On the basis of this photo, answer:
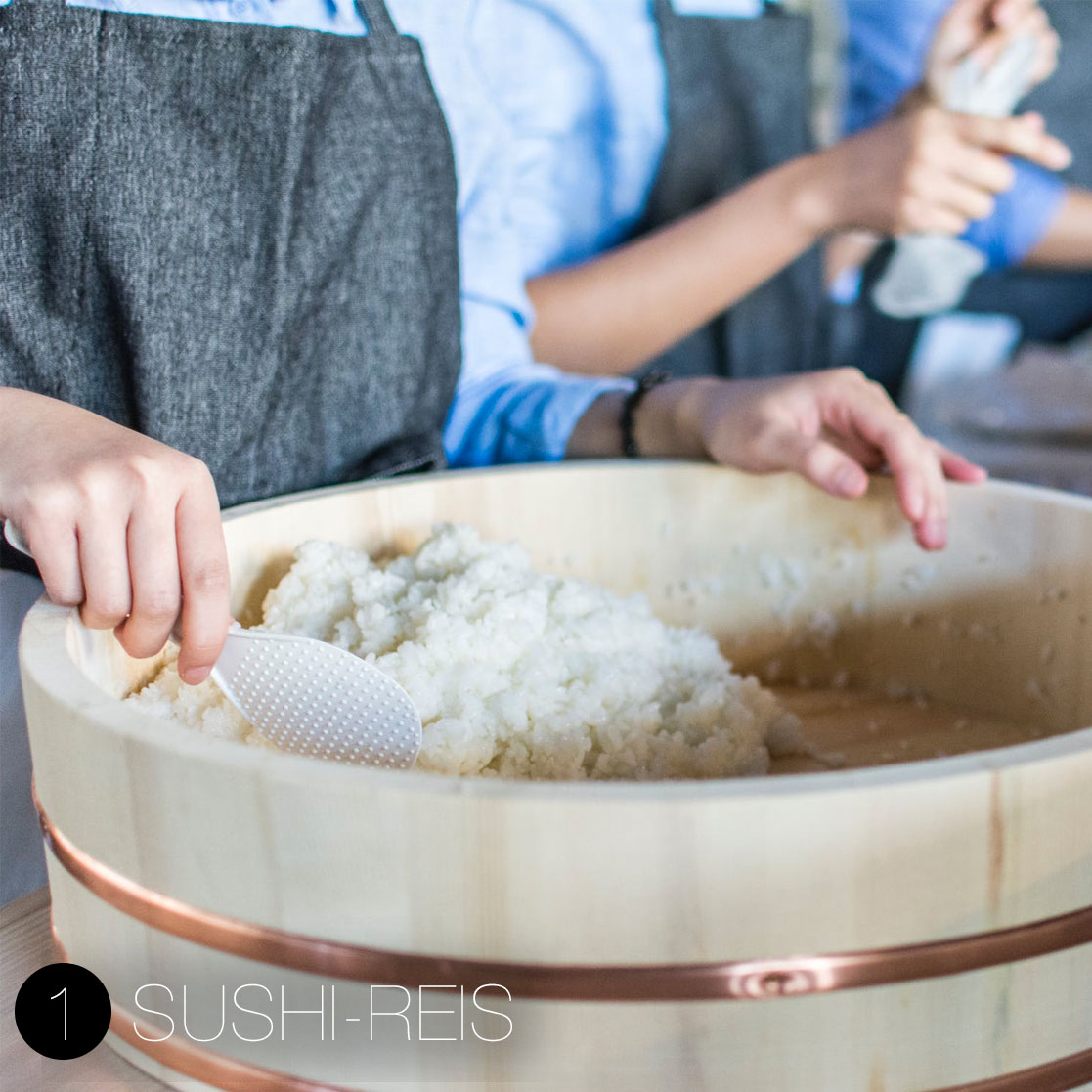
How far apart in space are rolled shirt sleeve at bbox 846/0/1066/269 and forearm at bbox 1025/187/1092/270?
10 mm

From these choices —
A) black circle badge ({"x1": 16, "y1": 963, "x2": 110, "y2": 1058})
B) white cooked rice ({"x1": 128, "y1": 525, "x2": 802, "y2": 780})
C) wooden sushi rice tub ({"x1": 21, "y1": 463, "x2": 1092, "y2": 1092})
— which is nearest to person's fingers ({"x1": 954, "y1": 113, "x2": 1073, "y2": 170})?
white cooked rice ({"x1": 128, "y1": 525, "x2": 802, "y2": 780})

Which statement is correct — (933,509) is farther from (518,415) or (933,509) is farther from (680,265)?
(680,265)

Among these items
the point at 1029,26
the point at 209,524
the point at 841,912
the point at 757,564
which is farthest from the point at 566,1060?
the point at 1029,26

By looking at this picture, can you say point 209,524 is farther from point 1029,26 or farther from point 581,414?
point 1029,26

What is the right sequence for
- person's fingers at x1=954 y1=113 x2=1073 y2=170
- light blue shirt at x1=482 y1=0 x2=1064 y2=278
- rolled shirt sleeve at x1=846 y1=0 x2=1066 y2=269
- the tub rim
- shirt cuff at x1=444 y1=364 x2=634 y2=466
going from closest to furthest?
the tub rim → shirt cuff at x1=444 y1=364 x2=634 y2=466 → person's fingers at x1=954 y1=113 x2=1073 y2=170 → light blue shirt at x1=482 y1=0 x2=1064 y2=278 → rolled shirt sleeve at x1=846 y1=0 x2=1066 y2=269

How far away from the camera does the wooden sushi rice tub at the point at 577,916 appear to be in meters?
0.35

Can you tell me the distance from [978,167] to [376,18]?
2.09 feet

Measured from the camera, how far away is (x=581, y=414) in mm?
1001

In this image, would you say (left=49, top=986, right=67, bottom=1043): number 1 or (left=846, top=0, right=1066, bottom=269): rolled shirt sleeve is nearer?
(left=49, top=986, right=67, bottom=1043): number 1

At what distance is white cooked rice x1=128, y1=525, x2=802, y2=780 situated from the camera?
55 cm

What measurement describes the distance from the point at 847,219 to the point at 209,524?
3.15 ft

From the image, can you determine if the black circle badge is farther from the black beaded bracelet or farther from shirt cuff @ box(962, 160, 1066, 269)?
shirt cuff @ box(962, 160, 1066, 269)

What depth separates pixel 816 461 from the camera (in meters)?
0.77

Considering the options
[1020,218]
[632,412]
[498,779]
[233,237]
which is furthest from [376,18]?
[1020,218]
